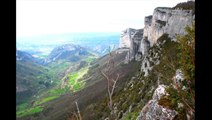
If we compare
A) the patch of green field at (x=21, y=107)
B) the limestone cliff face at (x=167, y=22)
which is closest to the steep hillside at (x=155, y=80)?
the limestone cliff face at (x=167, y=22)

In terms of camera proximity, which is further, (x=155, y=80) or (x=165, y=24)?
(x=165, y=24)

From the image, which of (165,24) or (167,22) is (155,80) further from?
(165,24)

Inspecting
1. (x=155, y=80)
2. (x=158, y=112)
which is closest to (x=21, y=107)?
(x=155, y=80)

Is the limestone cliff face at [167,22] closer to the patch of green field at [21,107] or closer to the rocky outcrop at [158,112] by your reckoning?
the rocky outcrop at [158,112]

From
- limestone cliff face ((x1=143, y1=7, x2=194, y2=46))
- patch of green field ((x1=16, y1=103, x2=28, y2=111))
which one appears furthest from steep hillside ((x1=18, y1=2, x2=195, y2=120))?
patch of green field ((x1=16, y1=103, x2=28, y2=111))

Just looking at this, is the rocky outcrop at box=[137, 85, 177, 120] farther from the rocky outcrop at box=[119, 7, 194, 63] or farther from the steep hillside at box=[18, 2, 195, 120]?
the rocky outcrop at box=[119, 7, 194, 63]

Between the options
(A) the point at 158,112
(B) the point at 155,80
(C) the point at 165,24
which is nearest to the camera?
(A) the point at 158,112

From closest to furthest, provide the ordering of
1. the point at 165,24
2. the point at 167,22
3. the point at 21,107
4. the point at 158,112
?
1. the point at 158,112
2. the point at 167,22
3. the point at 165,24
4. the point at 21,107
